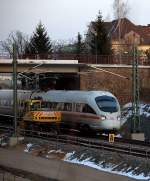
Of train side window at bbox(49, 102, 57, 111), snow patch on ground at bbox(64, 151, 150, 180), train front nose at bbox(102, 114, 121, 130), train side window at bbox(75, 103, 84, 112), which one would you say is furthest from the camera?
train side window at bbox(49, 102, 57, 111)

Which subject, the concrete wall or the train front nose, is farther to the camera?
the concrete wall

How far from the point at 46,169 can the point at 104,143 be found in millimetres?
5047

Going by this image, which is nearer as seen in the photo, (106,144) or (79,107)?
(106,144)

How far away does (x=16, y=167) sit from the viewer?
108 feet

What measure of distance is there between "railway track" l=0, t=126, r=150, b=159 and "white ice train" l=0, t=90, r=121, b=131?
4.09ft

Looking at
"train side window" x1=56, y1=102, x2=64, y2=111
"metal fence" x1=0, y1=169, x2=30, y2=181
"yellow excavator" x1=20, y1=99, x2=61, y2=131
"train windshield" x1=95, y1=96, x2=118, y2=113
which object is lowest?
"metal fence" x1=0, y1=169, x2=30, y2=181

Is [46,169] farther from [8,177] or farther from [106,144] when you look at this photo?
[106,144]

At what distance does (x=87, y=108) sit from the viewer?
1635 inches

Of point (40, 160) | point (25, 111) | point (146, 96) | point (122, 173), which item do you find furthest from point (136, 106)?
point (146, 96)

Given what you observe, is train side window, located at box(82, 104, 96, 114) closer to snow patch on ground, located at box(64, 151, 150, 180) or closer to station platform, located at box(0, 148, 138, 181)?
station platform, located at box(0, 148, 138, 181)

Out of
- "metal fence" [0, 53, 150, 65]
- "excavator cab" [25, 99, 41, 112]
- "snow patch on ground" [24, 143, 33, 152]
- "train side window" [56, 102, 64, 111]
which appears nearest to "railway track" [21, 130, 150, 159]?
"snow patch on ground" [24, 143, 33, 152]

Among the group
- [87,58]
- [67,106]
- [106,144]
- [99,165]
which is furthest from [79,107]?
[87,58]

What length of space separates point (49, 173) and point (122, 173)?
4.70 m

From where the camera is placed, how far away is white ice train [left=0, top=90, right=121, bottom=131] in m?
40.3
